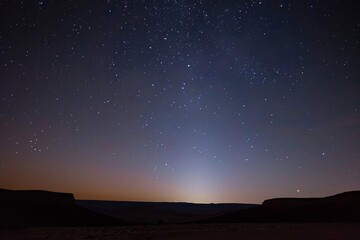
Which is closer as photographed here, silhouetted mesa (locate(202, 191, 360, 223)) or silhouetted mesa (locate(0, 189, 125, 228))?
silhouetted mesa (locate(202, 191, 360, 223))

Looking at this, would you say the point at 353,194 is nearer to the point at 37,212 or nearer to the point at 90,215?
the point at 90,215

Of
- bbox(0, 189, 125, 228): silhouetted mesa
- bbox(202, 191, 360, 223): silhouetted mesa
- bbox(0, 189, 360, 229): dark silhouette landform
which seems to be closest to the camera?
bbox(202, 191, 360, 223): silhouetted mesa

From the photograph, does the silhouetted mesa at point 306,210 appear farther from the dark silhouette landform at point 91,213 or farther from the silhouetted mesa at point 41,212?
the silhouetted mesa at point 41,212

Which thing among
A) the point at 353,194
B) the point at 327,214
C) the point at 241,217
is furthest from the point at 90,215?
the point at 353,194

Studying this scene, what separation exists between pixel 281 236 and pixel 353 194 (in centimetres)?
5111

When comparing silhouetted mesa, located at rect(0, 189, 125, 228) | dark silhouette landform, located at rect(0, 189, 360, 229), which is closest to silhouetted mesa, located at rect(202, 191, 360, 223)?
dark silhouette landform, located at rect(0, 189, 360, 229)

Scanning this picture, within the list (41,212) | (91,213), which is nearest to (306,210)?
(91,213)

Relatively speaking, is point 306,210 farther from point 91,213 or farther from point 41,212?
point 41,212

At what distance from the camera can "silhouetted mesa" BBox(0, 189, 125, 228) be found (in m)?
55.6

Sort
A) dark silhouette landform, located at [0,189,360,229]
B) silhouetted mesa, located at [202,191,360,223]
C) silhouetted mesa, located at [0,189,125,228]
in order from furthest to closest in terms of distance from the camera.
→ 1. silhouetted mesa, located at [0,189,125,228]
2. dark silhouette landform, located at [0,189,360,229]
3. silhouetted mesa, located at [202,191,360,223]

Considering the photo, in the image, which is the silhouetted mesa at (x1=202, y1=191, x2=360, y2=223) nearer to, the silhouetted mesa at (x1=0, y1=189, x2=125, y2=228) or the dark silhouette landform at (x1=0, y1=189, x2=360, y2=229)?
the dark silhouette landform at (x1=0, y1=189, x2=360, y2=229)

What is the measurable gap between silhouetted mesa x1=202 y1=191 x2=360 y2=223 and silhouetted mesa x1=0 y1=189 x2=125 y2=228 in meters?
18.8

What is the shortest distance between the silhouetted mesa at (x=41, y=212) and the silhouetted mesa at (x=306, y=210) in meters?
18.8

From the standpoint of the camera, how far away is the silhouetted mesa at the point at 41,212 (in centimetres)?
5562
